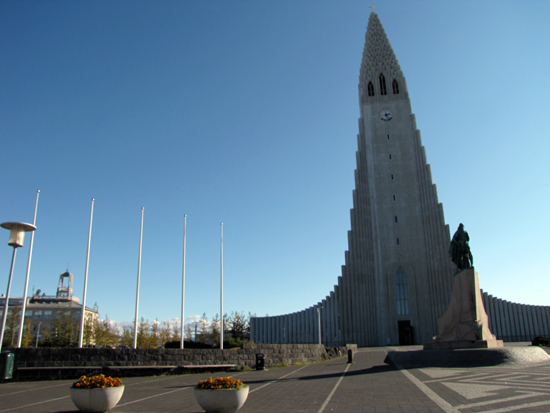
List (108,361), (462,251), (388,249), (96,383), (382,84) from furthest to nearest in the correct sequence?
(382,84)
(388,249)
(462,251)
(108,361)
(96,383)

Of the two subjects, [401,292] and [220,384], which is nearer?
[220,384]

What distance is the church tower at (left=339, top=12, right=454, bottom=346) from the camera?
5159 centimetres

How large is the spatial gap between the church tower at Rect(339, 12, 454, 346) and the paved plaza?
122 ft

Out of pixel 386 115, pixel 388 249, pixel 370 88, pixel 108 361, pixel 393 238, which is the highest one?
pixel 370 88

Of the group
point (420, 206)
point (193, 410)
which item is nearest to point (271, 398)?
point (193, 410)

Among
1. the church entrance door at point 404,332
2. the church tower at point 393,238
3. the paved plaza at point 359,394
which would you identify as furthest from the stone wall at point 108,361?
the church entrance door at point 404,332

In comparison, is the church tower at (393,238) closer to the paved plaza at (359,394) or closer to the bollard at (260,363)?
the bollard at (260,363)

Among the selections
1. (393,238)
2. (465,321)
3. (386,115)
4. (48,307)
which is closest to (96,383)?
(465,321)

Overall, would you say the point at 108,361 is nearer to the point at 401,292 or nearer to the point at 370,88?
the point at 401,292

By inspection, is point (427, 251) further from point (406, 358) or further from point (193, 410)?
point (193, 410)

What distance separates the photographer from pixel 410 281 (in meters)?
52.8

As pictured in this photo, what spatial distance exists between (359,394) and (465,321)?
11.2 m

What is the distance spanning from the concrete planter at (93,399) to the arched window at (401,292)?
48.7 m

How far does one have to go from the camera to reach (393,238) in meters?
54.9
